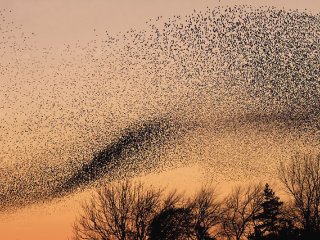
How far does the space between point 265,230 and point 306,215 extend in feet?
59.8

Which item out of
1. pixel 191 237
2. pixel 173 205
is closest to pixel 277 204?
pixel 191 237

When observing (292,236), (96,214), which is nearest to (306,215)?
(292,236)

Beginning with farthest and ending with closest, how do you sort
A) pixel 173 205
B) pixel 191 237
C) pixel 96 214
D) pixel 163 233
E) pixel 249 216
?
pixel 249 216, pixel 191 237, pixel 173 205, pixel 163 233, pixel 96 214

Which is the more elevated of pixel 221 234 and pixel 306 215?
pixel 221 234

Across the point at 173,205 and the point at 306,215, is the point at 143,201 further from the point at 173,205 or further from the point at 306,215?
the point at 306,215

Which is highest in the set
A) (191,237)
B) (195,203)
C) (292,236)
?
(195,203)

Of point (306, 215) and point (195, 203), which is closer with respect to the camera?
point (306, 215)

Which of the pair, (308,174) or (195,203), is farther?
(195,203)

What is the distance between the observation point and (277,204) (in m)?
78.8

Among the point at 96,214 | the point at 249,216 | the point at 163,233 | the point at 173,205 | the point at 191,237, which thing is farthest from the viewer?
the point at 249,216

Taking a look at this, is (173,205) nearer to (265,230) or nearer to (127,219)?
(127,219)

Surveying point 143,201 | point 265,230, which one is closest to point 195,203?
point 265,230

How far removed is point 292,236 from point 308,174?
7536 millimetres

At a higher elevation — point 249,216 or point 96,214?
point 249,216
